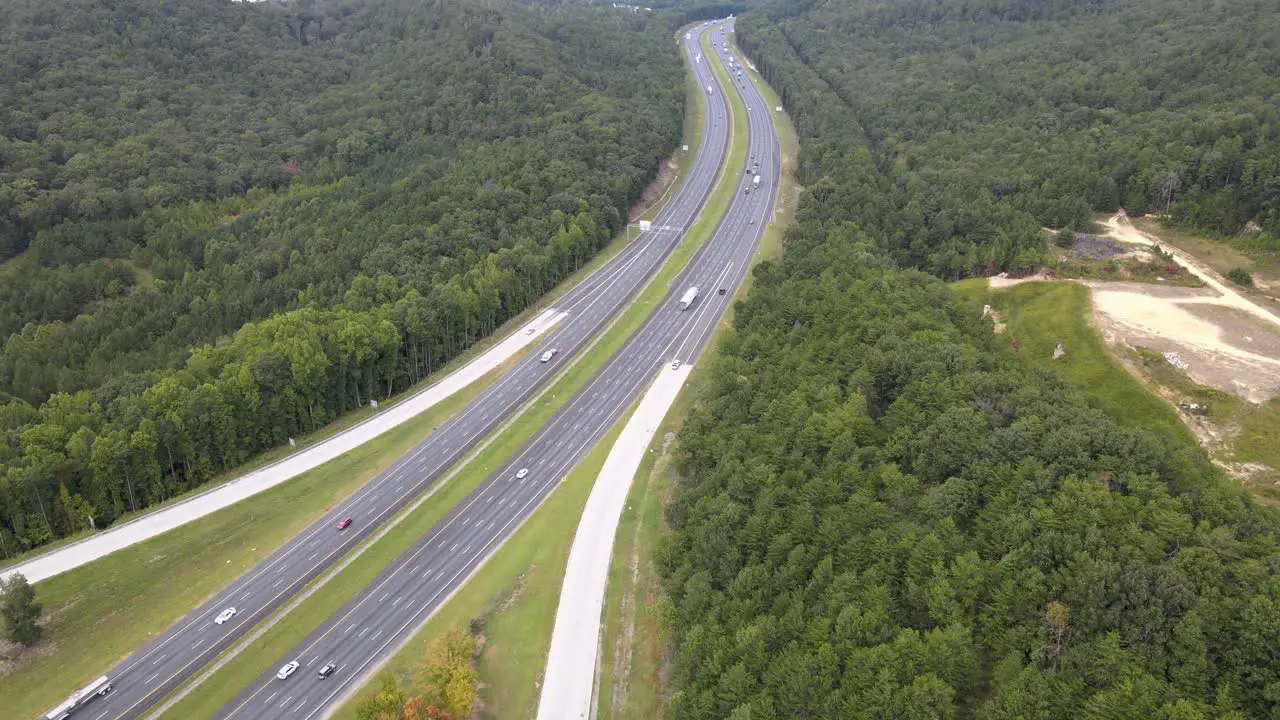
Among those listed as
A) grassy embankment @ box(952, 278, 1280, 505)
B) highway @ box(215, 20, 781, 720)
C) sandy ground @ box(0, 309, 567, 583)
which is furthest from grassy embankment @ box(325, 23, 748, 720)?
grassy embankment @ box(952, 278, 1280, 505)

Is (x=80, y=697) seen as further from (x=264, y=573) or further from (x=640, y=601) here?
(x=640, y=601)

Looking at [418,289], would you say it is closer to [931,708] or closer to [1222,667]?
[931,708]

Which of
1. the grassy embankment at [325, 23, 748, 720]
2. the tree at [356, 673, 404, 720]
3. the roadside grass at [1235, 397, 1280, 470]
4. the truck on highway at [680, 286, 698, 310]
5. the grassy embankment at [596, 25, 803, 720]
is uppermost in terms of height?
the roadside grass at [1235, 397, 1280, 470]

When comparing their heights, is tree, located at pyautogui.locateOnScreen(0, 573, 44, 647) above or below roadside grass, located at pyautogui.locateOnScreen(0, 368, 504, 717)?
above

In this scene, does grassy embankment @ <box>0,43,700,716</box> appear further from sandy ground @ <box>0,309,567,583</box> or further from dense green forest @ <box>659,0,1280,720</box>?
dense green forest @ <box>659,0,1280,720</box>

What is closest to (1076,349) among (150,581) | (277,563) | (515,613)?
(515,613)

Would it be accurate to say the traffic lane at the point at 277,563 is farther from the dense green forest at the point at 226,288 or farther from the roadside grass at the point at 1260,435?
the roadside grass at the point at 1260,435
